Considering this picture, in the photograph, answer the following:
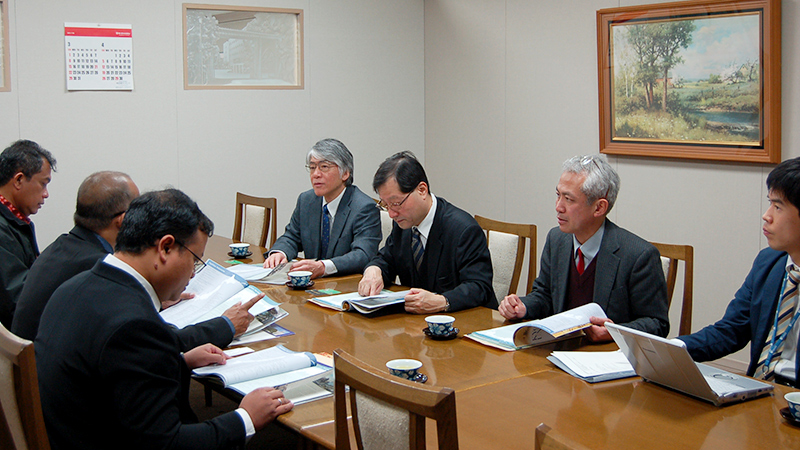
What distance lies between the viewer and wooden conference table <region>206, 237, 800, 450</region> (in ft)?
5.66

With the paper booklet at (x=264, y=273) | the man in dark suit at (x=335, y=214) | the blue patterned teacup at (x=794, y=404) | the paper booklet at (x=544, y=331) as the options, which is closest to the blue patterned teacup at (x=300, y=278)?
the paper booklet at (x=264, y=273)

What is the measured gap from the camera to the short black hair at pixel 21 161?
3.37 metres

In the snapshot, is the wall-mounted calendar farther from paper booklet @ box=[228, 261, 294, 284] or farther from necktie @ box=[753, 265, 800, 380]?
necktie @ box=[753, 265, 800, 380]

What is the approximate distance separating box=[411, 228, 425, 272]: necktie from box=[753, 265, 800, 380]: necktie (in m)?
1.49

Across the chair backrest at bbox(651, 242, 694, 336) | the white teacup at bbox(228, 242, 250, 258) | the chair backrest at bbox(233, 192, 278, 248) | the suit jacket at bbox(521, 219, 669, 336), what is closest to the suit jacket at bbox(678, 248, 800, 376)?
the suit jacket at bbox(521, 219, 669, 336)

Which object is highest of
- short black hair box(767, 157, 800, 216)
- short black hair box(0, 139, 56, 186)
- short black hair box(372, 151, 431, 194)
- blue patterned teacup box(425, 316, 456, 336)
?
short black hair box(0, 139, 56, 186)

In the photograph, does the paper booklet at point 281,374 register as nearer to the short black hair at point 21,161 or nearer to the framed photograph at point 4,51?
the short black hair at point 21,161

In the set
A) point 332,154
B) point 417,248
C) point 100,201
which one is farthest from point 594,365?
point 332,154

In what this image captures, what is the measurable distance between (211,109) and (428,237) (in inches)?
115

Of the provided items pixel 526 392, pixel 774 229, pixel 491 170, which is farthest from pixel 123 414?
pixel 491 170

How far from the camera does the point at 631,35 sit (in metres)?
4.62

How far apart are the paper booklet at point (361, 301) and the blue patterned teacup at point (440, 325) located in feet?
1.09

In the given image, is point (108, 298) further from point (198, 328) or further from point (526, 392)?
point (526, 392)

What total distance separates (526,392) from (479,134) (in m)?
4.06
